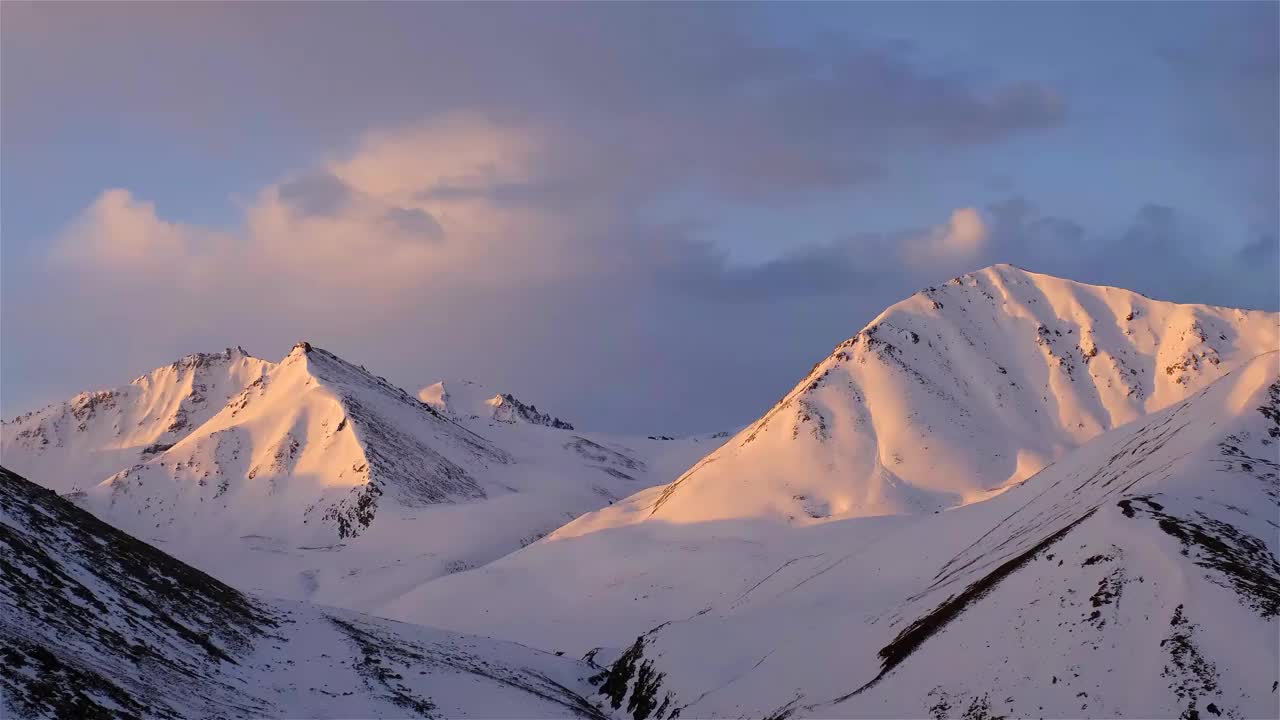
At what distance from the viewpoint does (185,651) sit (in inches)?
1561

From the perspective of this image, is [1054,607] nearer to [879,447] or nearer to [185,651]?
[185,651]

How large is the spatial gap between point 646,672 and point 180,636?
24.0 metres

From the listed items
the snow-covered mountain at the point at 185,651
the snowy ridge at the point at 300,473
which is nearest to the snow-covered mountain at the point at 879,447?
the snow-covered mountain at the point at 185,651

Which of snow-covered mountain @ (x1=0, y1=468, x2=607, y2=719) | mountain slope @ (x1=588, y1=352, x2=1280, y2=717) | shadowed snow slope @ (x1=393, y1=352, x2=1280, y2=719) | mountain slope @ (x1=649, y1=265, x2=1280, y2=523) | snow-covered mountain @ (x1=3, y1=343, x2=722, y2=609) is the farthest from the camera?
snow-covered mountain @ (x1=3, y1=343, x2=722, y2=609)

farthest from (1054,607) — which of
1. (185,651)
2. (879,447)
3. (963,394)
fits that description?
(963,394)

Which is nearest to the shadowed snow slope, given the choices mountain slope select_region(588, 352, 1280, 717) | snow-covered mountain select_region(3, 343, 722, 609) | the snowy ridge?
mountain slope select_region(588, 352, 1280, 717)

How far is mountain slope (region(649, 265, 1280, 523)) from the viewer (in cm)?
12838

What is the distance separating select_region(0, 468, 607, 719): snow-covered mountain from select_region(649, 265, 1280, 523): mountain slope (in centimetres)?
7313

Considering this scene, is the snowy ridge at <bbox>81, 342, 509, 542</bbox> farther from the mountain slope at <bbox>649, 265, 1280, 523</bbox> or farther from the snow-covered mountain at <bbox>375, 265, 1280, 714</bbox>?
the mountain slope at <bbox>649, 265, 1280, 523</bbox>

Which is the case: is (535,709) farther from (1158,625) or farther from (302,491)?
(302,491)

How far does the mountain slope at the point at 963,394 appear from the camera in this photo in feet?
421

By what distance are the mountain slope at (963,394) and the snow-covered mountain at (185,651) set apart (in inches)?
2879

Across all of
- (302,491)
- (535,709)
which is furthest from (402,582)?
(535,709)

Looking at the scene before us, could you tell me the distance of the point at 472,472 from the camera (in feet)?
613
